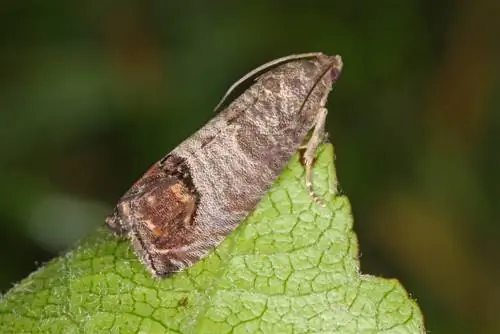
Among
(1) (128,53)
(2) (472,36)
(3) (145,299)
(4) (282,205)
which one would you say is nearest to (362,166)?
(2) (472,36)

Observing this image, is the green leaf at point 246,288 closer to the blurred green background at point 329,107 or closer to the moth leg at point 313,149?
the moth leg at point 313,149

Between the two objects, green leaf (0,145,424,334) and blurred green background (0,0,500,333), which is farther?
blurred green background (0,0,500,333)

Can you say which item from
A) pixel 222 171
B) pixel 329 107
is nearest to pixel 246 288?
pixel 222 171

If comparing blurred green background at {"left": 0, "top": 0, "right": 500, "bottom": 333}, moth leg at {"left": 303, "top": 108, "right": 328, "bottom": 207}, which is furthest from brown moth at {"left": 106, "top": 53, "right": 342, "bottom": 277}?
blurred green background at {"left": 0, "top": 0, "right": 500, "bottom": 333}

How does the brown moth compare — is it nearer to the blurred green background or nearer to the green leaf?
the green leaf

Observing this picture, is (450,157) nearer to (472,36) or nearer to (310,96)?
(472,36)

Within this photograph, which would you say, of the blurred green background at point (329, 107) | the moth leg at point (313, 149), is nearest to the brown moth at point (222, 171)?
the moth leg at point (313, 149)

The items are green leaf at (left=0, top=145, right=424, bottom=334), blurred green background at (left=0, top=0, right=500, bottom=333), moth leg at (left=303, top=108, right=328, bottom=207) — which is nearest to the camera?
green leaf at (left=0, top=145, right=424, bottom=334)

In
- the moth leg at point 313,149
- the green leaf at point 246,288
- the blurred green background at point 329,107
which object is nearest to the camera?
the green leaf at point 246,288
